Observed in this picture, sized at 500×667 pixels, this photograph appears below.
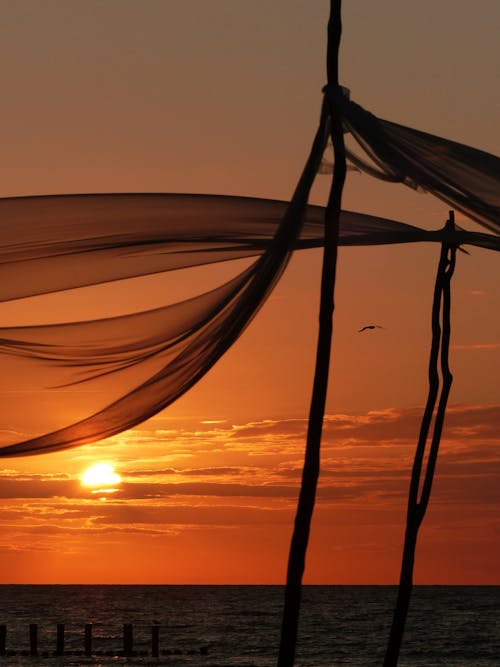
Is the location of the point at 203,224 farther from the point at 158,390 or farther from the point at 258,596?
the point at 258,596

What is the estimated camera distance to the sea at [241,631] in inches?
1596

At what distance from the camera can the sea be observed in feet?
133

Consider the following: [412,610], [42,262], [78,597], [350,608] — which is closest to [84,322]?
[42,262]

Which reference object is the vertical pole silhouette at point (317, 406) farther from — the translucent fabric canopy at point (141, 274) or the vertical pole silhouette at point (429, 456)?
the vertical pole silhouette at point (429, 456)

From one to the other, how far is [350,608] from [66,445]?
247 ft

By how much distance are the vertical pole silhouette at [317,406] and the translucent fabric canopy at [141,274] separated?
112mm

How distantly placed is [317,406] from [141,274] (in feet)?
3.58

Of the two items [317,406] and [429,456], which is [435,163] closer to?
[317,406]

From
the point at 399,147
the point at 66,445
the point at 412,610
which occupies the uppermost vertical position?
the point at 412,610

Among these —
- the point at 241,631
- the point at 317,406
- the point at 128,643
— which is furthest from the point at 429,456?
the point at 241,631

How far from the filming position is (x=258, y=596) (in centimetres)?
10119

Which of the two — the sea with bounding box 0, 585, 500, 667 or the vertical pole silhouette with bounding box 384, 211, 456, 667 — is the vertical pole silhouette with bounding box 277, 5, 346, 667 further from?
the sea with bounding box 0, 585, 500, 667

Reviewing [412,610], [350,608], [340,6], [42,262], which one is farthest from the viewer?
[350,608]

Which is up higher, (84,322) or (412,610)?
(412,610)
